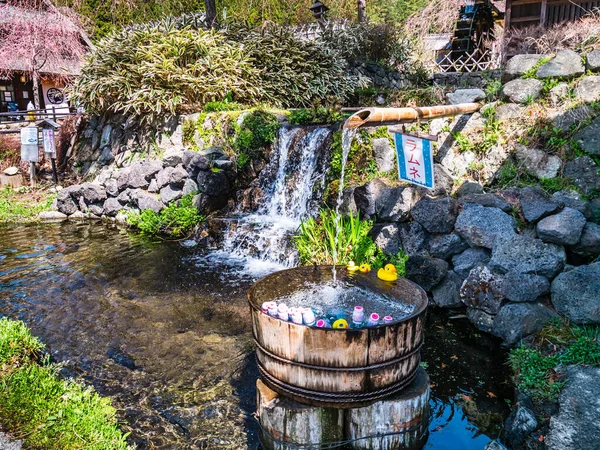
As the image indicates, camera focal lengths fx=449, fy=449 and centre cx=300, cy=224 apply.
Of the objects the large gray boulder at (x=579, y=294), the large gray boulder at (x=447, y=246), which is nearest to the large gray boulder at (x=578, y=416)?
the large gray boulder at (x=579, y=294)

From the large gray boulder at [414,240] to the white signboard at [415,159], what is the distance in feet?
2.63

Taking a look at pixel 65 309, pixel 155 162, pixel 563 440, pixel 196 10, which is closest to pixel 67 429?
pixel 65 309

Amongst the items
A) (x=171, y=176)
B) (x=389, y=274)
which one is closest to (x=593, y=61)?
(x=389, y=274)

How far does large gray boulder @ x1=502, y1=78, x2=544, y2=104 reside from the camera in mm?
6793

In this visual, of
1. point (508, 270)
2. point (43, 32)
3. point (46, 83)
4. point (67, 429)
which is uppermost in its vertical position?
point (43, 32)

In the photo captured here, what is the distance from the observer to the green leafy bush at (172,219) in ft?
31.4

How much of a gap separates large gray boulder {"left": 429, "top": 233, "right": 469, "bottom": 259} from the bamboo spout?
165 cm

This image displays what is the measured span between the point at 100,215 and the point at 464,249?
912 centimetres

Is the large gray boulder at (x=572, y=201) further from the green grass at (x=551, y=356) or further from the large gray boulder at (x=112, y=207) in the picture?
the large gray boulder at (x=112, y=207)

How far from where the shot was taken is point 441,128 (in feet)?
23.7

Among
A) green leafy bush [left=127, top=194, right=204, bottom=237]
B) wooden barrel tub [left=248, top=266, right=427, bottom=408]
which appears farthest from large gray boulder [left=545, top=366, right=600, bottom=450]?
green leafy bush [left=127, top=194, right=204, bottom=237]

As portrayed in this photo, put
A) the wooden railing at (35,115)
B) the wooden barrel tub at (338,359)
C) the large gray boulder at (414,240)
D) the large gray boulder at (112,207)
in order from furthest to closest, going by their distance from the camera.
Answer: the wooden railing at (35,115) < the large gray boulder at (112,207) < the large gray boulder at (414,240) < the wooden barrel tub at (338,359)

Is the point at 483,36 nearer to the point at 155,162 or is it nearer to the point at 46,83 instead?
the point at 155,162

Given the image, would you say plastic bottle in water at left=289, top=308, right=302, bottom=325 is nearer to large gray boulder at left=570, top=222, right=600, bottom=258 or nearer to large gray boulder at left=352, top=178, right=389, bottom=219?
large gray boulder at left=352, top=178, right=389, bottom=219
